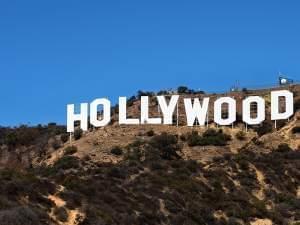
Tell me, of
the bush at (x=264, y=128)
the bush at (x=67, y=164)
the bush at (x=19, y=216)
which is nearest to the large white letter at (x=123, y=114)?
the bush at (x=264, y=128)

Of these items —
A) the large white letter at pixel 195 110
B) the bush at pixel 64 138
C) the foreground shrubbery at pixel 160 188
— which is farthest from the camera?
the bush at pixel 64 138

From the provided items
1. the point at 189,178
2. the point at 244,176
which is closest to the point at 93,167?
the point at 189,178

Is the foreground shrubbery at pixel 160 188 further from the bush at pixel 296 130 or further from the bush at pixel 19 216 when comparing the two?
the bush at pixel 296 130

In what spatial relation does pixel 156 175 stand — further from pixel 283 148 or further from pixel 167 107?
pixel 167 107

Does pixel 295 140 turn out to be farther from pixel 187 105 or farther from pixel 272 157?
pixel 187 105

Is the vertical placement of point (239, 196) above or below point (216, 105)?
below

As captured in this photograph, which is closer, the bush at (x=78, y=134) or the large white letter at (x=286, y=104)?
the large white letter at (x=286, y=104)
